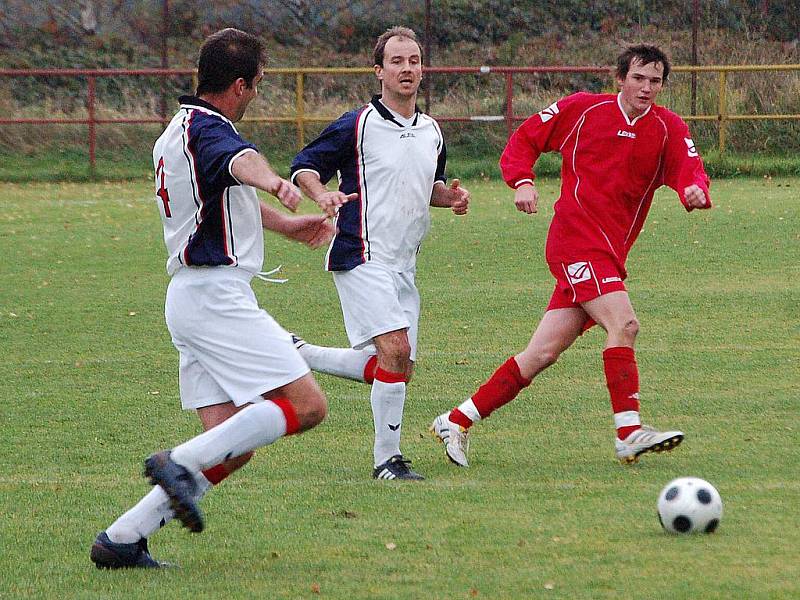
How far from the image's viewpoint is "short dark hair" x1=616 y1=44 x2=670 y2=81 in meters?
6.65

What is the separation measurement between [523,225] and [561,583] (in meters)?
12.4

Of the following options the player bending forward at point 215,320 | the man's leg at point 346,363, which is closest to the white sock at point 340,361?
the man's leg at point 346,363

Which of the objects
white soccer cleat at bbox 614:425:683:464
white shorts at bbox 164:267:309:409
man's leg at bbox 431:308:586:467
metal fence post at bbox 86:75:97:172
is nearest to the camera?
white shorts at bbox 164:267:309:409

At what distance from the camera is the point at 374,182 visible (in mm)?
6520

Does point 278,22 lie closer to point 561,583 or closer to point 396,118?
point 396,118

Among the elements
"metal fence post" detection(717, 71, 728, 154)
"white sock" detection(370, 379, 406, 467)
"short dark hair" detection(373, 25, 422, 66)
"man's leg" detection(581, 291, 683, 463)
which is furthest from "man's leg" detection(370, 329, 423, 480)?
"metal fence post" detection(717, 71, 728, 154)

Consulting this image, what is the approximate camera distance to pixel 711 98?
925 inches

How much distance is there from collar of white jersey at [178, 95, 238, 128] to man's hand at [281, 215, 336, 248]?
527 millimetres

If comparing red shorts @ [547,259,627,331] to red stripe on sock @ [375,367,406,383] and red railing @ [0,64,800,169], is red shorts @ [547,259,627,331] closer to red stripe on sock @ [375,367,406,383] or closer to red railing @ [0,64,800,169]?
red stripe on sock @ [375,367,406,383]

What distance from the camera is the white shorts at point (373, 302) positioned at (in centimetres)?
638

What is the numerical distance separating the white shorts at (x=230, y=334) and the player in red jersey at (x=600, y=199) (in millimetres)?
1934

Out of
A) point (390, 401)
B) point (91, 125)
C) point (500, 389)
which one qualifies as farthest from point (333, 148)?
point (91, 125)

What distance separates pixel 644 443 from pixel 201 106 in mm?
2620

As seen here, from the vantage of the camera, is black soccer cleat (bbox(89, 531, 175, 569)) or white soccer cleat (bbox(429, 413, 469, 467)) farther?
white soccer cleat (bbox(429, 413, 469, 467))
